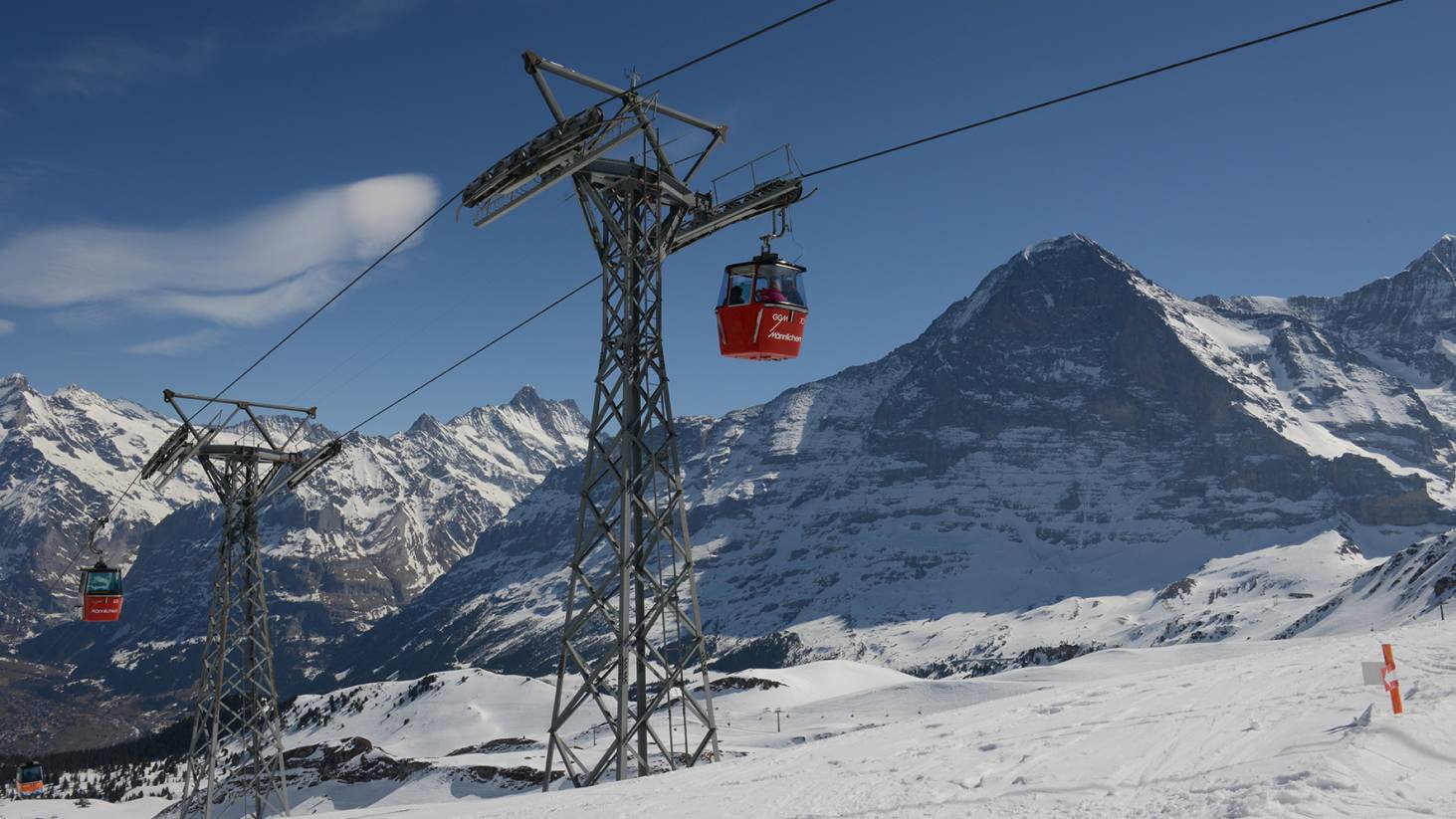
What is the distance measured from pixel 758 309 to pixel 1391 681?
13.0 metres

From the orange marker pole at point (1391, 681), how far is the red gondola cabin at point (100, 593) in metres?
44.7

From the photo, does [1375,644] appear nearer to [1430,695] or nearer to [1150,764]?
[1430,695]

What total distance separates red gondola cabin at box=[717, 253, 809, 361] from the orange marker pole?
480 inches

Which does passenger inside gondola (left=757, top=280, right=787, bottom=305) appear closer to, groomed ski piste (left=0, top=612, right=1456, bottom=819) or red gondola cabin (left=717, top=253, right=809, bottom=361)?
red gondola cabin (left=717, top=253, right=809, bottom=361)

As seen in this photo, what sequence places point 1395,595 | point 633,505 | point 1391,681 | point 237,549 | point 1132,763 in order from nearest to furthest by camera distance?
point 1132,763, point 1391,681, point 633,505, point 237,549, point 1395,595

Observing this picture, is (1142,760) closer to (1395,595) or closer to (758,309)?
(758,309)

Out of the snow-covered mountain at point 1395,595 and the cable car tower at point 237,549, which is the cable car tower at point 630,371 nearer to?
the cable car tower at point 237,549

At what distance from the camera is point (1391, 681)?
52.4ft

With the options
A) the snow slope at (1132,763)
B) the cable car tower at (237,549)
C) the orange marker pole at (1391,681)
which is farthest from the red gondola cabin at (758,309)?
the cable car tower at (237,549)

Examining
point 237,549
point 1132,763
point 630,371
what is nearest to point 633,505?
point 630,371

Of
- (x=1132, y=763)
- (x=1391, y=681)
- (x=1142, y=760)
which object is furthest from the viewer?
(x=1391, y=681)

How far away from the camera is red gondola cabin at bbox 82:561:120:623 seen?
144ft

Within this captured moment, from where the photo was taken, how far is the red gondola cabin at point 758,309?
73.8ft

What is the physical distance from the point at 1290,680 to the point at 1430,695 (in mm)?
4891
